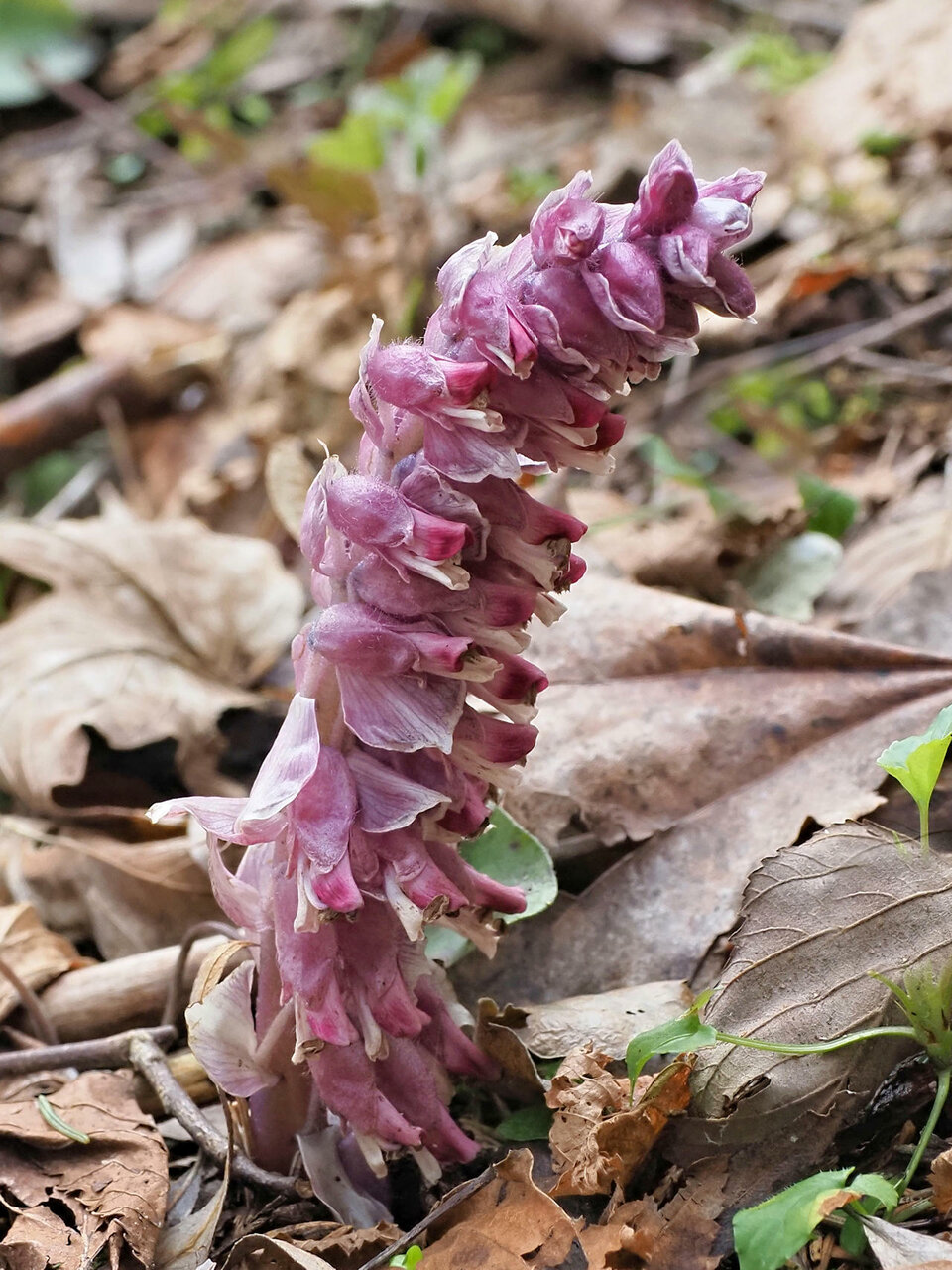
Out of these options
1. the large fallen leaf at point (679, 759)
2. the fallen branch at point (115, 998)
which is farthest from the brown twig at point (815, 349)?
the fallen branch at point (115, 998)

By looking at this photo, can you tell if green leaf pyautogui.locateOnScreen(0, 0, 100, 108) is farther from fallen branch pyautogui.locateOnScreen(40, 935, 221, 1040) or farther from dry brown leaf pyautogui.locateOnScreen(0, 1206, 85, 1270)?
dry brown leaf pyautogui.locateOnScreen(0, 1206, 85, 1270)

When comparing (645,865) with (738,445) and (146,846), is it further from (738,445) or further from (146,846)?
(738,445)

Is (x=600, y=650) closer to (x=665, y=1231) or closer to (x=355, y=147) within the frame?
(x=665, y=1231)

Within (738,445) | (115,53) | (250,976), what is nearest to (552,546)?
(250,976)

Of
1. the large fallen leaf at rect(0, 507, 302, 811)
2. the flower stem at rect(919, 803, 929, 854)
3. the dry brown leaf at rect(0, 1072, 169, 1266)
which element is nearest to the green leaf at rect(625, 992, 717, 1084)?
the flower stem at rect(919, 803, 929, 854)

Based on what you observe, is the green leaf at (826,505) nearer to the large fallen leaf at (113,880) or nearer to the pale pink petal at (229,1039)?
the large fallen leaf at (113,880)
